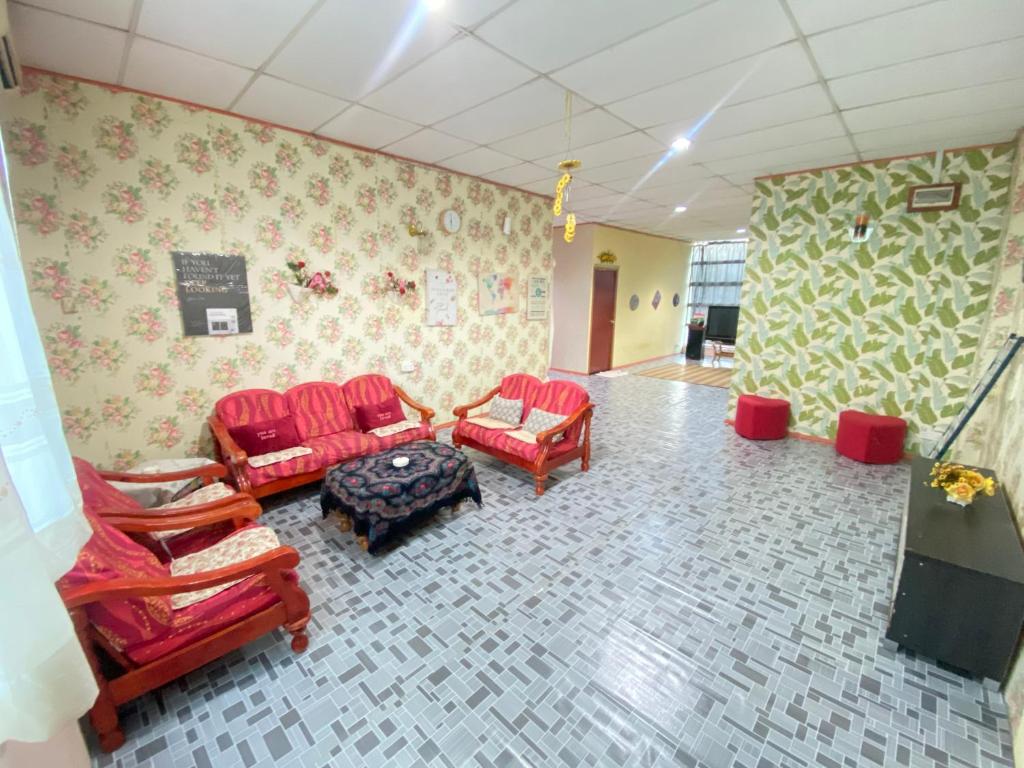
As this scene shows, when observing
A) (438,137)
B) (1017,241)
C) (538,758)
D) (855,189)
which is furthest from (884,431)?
(438,137)

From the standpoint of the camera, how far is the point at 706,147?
344cm

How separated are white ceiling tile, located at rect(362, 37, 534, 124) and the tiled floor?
284cm

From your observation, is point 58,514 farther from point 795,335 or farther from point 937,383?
point 937,383

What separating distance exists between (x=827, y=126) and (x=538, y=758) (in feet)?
13.9

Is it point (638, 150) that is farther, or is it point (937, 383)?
point (937, 383)

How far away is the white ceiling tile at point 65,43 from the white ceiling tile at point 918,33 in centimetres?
355

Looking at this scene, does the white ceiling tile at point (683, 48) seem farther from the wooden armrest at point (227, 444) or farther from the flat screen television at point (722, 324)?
the flat screen television at point (722, 324)

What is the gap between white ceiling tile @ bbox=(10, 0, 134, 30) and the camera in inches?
71.2

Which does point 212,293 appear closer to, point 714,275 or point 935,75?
point 935,75

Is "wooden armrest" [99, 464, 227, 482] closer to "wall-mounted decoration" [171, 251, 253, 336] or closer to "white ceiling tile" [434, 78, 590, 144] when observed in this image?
"wall-mounted decoration" [171, 251, 253, 336]

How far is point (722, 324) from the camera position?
9.57 meters

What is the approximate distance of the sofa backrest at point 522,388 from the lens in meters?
3.98

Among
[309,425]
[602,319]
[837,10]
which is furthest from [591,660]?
[602,319]

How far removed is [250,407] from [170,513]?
1.33m
